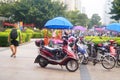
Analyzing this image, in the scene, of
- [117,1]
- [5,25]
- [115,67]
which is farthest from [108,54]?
[5,25]

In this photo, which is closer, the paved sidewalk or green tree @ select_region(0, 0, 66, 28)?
the paved sidewalk

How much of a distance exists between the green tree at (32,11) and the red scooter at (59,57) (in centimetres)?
5571

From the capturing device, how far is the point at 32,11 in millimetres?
70625

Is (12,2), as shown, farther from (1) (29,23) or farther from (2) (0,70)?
(2) (0,70)

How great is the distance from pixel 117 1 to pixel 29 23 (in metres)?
33.1

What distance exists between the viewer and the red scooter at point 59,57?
557 inches

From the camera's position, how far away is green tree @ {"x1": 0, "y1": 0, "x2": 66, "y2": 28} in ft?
233

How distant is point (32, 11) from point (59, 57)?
5666 centimetres

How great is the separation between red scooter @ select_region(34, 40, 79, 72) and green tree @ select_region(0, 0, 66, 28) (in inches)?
2193

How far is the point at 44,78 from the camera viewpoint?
1207 centimetres

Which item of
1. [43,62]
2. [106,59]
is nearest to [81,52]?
[106,59]

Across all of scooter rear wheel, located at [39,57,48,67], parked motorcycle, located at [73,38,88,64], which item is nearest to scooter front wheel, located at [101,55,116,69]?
parked motorcycle, located at [73,38,88,64]

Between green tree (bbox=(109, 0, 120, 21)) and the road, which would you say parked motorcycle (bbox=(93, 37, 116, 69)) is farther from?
green tree (bbox=(109, 0, 120, 21))

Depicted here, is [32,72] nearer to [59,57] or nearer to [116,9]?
[59,57]
